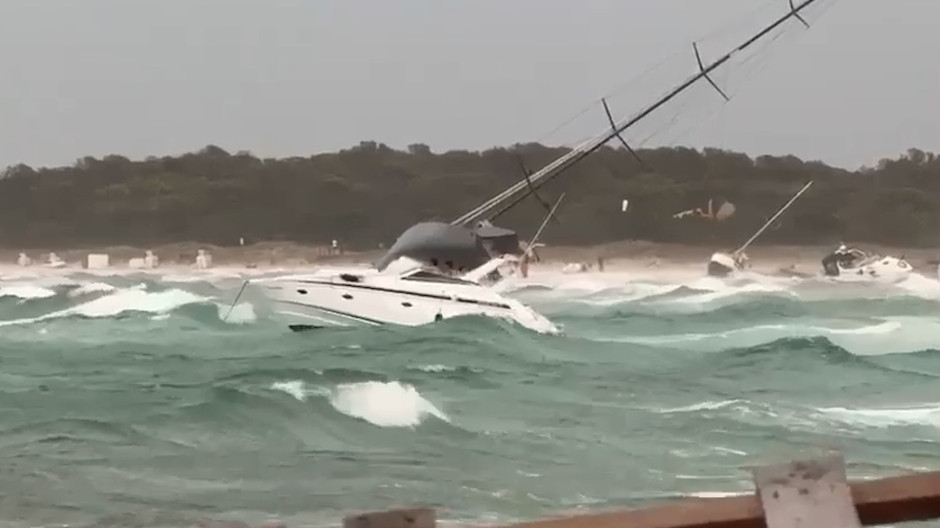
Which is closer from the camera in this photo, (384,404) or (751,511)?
(751,511)

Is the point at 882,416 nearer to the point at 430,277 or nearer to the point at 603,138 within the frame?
the point at 603,138

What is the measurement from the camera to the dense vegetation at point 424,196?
141 centimetres

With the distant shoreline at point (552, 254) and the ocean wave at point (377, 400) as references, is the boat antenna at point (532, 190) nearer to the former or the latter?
the distant shoreline at point (552, 254)

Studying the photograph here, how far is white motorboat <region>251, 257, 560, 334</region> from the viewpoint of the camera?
141 centimetres

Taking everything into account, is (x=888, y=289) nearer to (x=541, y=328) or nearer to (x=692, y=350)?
(x=692, y=350)

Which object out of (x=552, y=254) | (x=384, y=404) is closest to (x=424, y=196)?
(x=552, y=254)

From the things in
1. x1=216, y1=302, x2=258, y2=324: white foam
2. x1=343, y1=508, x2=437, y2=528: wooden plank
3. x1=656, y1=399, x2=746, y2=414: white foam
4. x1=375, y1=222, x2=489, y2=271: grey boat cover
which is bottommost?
x1=343, y1=508, x2=437, y2=528: wooden plank

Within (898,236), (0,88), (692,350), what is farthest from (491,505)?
(0,88)

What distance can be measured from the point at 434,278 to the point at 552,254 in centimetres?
17

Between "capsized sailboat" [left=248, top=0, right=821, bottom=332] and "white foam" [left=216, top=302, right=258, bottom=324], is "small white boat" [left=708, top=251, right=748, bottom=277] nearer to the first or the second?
"capsized sailboat" [left=248, top=0, right=821, bottom=332]

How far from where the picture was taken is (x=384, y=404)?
1.34 meters

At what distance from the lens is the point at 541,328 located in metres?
1.42

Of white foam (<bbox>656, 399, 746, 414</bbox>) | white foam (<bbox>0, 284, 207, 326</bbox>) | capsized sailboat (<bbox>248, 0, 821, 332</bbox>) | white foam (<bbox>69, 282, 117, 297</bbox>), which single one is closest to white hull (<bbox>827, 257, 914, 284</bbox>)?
white foam (<bbox>656, 399, 746, 414</bbox>)

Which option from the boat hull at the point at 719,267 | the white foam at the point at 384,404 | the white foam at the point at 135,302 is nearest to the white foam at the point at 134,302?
the white foam at the point at 135,302
